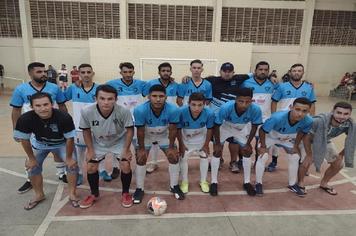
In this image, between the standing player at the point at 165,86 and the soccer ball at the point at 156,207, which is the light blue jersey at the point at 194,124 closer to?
the standing player at the point at 165,86

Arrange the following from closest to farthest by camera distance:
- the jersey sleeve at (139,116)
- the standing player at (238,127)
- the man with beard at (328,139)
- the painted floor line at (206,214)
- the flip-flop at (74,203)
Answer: the painted floor line at (206,214) → the flip-flop at (74,203) → the jersey sleeve at (139,116) → the man with beard at (328,139) → the standing player at (238,127)

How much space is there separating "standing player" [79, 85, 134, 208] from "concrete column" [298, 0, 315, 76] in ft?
51.0

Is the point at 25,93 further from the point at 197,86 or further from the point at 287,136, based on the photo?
the point at 287,136

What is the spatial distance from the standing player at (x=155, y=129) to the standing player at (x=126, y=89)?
2.99 ft

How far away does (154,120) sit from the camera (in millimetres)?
4039

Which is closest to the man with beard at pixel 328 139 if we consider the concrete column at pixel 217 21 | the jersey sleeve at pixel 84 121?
the jersey sleeve at pixel 84 121

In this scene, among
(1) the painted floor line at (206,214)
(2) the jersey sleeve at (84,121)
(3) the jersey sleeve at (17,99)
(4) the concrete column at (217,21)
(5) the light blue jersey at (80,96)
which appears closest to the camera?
(1) the painted floor line at (206,214)

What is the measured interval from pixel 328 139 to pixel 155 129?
260cm

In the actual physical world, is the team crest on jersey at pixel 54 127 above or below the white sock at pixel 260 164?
above

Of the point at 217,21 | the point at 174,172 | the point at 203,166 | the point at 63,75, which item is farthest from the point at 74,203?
the point at 217,21

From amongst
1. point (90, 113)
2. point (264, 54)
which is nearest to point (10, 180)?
point (90, 113)

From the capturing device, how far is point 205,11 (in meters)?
15.6

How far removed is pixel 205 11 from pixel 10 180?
13614 millimetres

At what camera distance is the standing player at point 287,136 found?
166 inches
